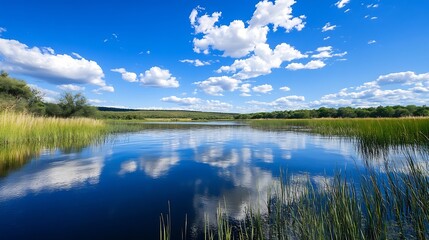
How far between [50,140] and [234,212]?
20.9 metres

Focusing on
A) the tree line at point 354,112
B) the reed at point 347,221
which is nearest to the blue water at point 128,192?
the reed at point 347,221

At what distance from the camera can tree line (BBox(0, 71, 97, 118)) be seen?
115 ft

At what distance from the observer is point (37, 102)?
1661 inches

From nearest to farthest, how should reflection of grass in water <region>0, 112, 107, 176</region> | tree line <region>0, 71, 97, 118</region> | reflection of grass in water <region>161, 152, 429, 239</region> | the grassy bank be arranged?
reflection of grass in water <region>161, 152, 429, 239</region> → reflection of grass in water <region>0, 112, 107, 176</region> → the grassy bank → tree line <region>0, 71, 97, 118</region>

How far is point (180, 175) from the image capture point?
9383mm

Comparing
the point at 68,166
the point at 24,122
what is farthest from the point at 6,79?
the point at 68,166

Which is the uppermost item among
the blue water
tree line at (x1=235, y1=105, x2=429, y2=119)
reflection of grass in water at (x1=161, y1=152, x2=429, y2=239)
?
tree line at (x1=235, y1=105, x2=429, y2=119)

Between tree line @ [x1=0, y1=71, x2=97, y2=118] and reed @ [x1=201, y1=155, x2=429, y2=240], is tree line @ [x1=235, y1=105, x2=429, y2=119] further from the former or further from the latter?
tree line @ [x1=0, y1=71, x2=97, y2=118]

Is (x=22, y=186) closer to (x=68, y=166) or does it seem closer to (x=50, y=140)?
(x=68, y=166)

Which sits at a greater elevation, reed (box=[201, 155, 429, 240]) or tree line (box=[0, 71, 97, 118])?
tree line (box=[0, 71, 97, 118])

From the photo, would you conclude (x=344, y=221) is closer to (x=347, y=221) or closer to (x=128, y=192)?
(x=347, y=221)

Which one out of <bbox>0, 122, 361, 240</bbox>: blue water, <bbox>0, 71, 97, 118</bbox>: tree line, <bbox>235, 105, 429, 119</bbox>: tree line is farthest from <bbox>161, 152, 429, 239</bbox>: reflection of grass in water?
<bbox>235, 105, 429, 119</bbox>: tree line

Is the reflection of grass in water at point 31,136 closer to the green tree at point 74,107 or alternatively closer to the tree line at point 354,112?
the green tree at point 74,107

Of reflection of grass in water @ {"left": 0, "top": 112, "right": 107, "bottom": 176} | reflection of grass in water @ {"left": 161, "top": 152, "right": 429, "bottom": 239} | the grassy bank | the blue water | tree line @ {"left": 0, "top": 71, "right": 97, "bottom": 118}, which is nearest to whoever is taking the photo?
reflection of grass in water @ {"left": 161, "top": 152, "right": 429, "bottom": 239}
